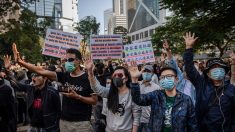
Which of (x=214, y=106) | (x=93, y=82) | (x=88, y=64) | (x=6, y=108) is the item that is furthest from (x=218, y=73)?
(x=6, y=108)

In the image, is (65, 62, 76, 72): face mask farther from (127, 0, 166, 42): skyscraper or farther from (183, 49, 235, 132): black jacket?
(127, 0, 166, 42): skyscraper

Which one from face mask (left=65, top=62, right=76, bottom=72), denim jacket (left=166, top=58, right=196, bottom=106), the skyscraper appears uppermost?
the skyscraper

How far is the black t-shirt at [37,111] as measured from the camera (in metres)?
6.05

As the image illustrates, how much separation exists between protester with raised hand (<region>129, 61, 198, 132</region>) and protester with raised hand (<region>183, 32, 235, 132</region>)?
343mm

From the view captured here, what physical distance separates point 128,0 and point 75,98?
16622 cm

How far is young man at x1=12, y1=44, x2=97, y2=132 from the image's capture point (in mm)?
5832

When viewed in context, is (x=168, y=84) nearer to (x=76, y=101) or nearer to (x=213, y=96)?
(x=213, y=96)

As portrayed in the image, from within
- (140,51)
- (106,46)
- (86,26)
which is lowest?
(140,51)

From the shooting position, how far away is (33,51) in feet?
143

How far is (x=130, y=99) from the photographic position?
18.7 feet

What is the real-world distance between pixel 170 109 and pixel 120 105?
1064 millimetres

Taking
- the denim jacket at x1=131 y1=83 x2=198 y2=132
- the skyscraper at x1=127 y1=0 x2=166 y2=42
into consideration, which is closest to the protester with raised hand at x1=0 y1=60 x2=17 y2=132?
the denim jacket at x1=131 y1=83 x2=198 y2=132

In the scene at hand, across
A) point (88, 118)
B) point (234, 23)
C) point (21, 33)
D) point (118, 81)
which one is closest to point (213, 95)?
point (118, 81)

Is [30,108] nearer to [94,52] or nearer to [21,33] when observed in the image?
[94,52]
